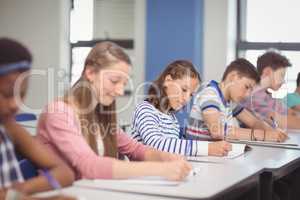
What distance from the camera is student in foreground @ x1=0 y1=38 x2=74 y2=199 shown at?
4.16 ft

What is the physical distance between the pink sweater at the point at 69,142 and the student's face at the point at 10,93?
471 mm

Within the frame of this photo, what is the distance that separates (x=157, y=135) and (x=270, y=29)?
295 centimetres

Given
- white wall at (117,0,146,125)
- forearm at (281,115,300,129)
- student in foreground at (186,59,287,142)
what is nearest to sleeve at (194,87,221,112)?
student in foreground at (186,59,287,142)

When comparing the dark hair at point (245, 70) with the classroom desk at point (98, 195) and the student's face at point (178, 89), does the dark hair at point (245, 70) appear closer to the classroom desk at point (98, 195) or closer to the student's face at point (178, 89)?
the student's face at point (178, 89)

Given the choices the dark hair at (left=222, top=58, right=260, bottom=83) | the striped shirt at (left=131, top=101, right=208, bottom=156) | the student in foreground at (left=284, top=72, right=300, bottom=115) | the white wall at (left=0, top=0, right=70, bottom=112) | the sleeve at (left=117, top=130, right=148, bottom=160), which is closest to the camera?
the sleeve at (left=117, top=130, right=148, bottom=160)

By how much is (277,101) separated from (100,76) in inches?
91.8

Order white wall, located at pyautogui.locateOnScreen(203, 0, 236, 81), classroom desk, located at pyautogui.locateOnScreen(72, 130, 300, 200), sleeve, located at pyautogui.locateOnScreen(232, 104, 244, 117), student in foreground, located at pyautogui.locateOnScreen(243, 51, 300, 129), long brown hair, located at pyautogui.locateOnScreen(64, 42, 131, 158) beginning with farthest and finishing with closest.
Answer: white wall, located at pyautogui.locateOnScreen(203, 0, 236, 81) < student in foreground, located at pyautogui.locateOnScreen(243, 51, 300, 129) < sleeve, located at pyautogui.locateOnScreen(232, 104, 244, 117) < long brown hair, located at pyautogui.locateOnScreen(64, 42, 131, 158) < classroom desk, located at pyautogui.locateOnScreen(72, 130, 300, 200)

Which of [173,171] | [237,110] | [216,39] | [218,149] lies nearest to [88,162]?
[173,171]

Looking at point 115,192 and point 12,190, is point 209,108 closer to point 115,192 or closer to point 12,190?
point 115,192

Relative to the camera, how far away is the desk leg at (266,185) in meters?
2.22

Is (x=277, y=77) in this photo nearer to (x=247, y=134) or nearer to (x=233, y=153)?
(x=247, y=134)

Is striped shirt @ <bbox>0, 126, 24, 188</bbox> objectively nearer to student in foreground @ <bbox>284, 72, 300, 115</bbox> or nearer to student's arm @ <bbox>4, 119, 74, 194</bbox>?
student's arm @ <bbox>4, 119, 74, 194</bbox>

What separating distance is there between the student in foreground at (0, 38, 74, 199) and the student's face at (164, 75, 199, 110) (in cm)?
102

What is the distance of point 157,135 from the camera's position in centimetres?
245
